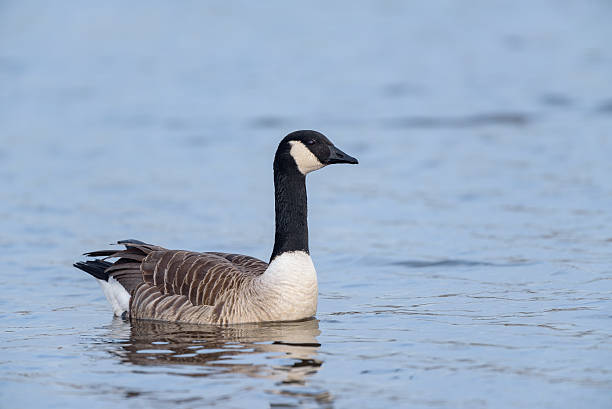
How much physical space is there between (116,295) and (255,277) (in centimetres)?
169

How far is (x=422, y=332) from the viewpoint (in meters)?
9.80

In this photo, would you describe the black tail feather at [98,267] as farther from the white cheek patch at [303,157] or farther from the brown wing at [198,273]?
the white cheek patch at [303,157]

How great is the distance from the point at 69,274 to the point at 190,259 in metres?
3.26

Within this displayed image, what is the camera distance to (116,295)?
11.0 metres

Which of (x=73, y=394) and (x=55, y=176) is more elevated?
(x=55, y=176)

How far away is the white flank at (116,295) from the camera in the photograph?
10.9m

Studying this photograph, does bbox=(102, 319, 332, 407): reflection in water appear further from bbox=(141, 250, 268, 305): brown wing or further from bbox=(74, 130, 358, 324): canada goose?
bbox=(141, 250, 268, 305): brown wing

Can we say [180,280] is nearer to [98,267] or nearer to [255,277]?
[255,277]

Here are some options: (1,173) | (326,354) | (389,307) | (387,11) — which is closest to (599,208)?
(389,307)

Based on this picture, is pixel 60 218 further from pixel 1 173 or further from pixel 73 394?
pixel 73 394

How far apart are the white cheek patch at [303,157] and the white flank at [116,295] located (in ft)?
7.79

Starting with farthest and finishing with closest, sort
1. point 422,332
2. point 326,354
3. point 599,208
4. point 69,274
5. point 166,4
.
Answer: point 166,4 → point 599,208 → point 69,274 → point 422,332 → point 326,354

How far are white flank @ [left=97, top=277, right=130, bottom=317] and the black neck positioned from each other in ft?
5.73

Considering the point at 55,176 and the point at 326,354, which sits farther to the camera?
the point at 55,176
